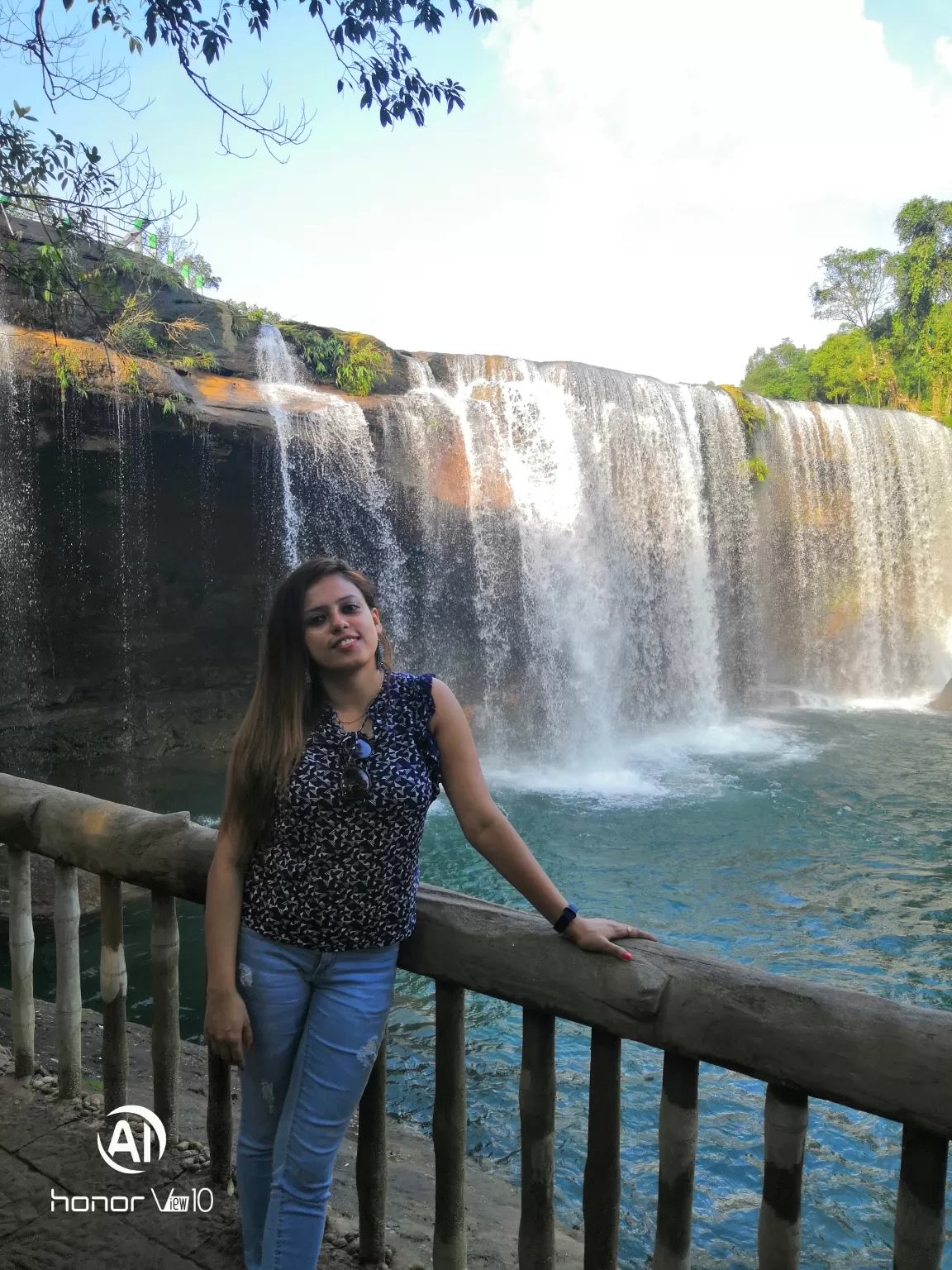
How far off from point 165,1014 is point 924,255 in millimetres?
30577

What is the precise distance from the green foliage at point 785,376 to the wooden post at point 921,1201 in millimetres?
26285

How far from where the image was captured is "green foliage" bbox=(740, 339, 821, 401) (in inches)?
1281

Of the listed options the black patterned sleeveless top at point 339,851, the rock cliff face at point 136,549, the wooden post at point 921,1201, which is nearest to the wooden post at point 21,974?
the black patterned sleeveless top at point 339,851

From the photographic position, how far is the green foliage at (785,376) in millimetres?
32531

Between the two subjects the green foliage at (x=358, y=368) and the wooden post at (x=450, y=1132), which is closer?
the wooden post at (x=450, y=1132)

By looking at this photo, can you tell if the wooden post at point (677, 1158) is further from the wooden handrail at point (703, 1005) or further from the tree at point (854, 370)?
the tree at point (854, 370)

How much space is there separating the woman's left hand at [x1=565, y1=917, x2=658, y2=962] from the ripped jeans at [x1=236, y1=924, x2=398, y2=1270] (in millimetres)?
406

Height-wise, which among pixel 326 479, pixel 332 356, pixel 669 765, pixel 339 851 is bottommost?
pixel 669 765

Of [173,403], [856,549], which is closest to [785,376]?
[856,549]

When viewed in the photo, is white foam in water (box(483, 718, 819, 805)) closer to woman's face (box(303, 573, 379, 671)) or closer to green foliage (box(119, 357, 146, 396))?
green foliage (box(119, 357, 146, 396))

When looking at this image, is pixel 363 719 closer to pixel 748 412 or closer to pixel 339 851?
pixel 339 851

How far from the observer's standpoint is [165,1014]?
2494 mm

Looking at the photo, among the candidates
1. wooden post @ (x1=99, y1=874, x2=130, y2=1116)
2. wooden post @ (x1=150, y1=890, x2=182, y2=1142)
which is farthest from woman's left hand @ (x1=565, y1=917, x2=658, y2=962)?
wooden post @ (x1=99, y1=874, x2=130, y2=1116)

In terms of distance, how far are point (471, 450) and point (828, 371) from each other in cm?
2161
